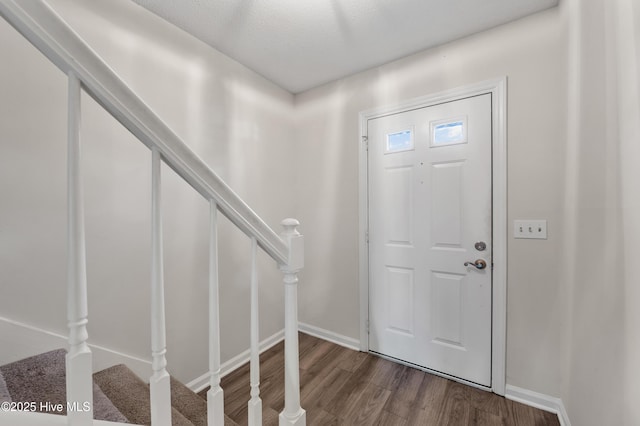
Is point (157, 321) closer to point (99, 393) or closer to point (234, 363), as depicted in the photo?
point (99, 393)

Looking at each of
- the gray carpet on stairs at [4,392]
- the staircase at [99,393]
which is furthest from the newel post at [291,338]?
the gray carpet on stairs at [4,392]

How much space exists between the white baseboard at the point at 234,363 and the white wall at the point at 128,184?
5cm

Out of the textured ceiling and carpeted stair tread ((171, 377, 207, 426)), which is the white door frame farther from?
carpeted stair tread ((171, 377, 207, 426))

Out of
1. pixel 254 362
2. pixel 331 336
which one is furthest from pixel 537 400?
pixel 254 362

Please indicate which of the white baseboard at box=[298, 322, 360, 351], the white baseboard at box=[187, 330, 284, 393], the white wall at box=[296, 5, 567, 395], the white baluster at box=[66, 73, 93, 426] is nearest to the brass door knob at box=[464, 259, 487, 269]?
the white wall at box=[296, 5, 567, 395]

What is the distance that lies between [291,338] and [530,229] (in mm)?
1597

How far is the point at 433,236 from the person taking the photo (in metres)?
1.90

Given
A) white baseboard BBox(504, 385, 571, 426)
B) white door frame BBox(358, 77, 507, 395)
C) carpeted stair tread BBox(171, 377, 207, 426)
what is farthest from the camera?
white door frame BBox(358, 77, 507, 395)

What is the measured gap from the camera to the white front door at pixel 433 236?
1.74 metres

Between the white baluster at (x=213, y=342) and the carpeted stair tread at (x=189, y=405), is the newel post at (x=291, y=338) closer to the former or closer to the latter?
the white baluster at (x=213, y=342)

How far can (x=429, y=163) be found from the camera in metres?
1.91

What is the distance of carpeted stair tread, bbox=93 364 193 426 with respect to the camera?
3.50ft

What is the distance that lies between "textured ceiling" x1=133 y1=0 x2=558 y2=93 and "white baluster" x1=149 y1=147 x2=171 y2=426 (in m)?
1.44

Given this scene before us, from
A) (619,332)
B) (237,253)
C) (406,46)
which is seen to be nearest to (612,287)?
(619,332)
